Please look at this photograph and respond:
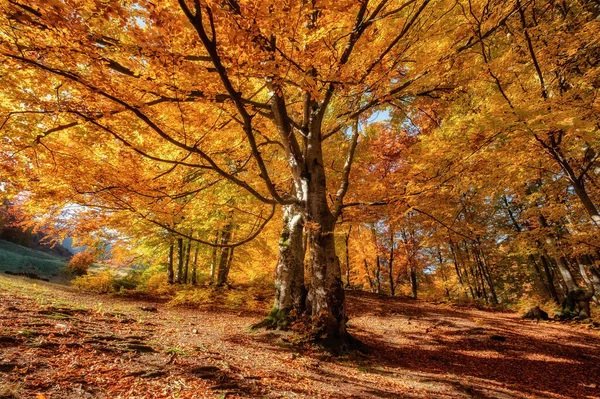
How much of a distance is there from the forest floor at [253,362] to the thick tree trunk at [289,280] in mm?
499

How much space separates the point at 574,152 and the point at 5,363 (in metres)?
11.3

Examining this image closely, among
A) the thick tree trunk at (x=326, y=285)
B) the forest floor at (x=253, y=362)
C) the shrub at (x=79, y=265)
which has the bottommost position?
the forest floor at (x=253, y=362)

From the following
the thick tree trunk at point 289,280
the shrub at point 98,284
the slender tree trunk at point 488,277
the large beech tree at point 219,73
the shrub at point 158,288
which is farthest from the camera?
the slender tree trunk at point 488,277

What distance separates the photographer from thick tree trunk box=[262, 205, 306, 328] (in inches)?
256

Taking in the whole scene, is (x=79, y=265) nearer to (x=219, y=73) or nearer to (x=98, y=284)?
(x=98, y=284)

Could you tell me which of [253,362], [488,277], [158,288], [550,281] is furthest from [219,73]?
[488,277]

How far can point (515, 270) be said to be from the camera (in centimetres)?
2311

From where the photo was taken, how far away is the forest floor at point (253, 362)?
2742 mm

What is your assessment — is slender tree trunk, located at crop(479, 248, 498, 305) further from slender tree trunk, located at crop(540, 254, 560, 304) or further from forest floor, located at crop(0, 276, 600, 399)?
forest floor, located at crop(0, 276, 600, 399)

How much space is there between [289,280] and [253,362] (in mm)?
2574

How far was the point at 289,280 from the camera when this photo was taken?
6.76 m

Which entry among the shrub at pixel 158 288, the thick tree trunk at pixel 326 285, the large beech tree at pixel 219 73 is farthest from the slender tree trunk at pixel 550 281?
the shrub at pixel 158 288

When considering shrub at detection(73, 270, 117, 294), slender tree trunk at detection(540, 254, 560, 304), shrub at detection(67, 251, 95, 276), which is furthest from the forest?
shrub at detection(67, 251, 95, 276)

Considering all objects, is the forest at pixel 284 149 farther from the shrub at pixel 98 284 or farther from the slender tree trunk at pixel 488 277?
the slender tree trunk at pixel 488 277
